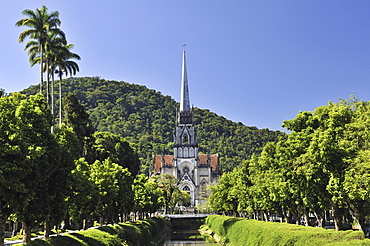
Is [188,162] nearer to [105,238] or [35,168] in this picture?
[105,238]

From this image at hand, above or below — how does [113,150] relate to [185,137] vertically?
below

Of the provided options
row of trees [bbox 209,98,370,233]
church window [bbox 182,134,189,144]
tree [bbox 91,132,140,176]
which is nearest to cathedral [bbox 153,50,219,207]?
church window [bbox 182,134,189,144]

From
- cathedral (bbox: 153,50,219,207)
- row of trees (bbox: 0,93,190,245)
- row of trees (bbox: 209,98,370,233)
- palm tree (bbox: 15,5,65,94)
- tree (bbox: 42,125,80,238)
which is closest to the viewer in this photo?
row of trees (bbox: 0,93,190,245)

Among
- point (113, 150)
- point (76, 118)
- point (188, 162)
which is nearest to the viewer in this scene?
point (76, 118)

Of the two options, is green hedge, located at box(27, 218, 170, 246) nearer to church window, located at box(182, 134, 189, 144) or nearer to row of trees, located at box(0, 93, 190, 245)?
row of trees, located at box(0, 93, 190, 245)

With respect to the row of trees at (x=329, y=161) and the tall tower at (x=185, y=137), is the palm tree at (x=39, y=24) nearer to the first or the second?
the row of trees at (x=329, y=161)

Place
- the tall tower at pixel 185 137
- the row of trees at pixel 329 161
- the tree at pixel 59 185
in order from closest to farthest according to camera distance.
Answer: the tree at pixel 59 185, the row of trees at pixel 329 161, the tall tower at pixel 185 137

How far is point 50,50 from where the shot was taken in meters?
49.7

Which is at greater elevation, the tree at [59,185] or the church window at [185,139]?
the church window at [185,139]

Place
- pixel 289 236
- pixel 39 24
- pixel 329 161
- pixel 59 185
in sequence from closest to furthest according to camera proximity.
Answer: pixel 59 185, pixel 329 161, pixel 289 236, pixel 39 24

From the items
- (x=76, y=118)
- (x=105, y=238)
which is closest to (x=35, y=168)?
(x=105, y=238)

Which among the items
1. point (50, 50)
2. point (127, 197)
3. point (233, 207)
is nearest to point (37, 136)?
point (50, 50)

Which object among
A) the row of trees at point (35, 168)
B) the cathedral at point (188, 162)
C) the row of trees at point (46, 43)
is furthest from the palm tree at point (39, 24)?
the cathedral at point (188, 162)

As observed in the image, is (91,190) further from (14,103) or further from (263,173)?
(263,173)
